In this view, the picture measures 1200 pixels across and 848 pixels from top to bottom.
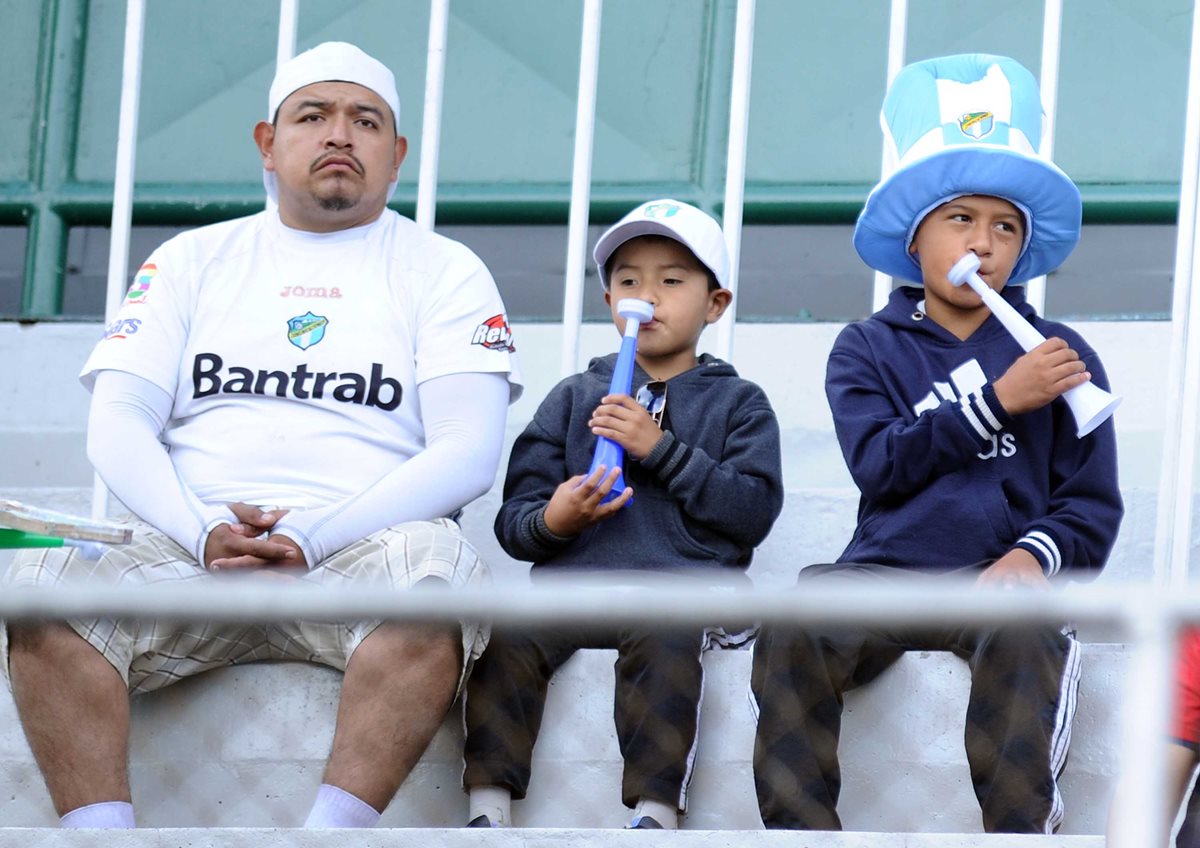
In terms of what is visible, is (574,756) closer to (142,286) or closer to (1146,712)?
(142,286)

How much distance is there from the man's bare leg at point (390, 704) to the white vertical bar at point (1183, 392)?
1.08 metres

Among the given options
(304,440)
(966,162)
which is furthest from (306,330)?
(966,162)

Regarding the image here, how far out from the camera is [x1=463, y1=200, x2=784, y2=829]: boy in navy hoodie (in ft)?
7.87

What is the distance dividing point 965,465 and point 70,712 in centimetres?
105

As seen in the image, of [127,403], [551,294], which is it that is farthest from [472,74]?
[127,403]

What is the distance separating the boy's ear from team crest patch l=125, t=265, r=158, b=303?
72cm

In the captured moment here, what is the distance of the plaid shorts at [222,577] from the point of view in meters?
2.46

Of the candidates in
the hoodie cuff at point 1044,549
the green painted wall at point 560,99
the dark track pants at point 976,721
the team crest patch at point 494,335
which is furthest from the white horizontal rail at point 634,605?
the green painted wall at point 560,99

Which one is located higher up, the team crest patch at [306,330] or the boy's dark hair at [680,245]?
the boy's dark hair at [680,245]

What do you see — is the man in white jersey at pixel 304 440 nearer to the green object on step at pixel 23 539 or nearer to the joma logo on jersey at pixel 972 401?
the green object on step at pixel 23 539

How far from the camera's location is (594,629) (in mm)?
2566

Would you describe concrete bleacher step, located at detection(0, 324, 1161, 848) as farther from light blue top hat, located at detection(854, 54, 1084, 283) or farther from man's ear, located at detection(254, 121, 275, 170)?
man's ear, located at detection(254, 121, 275, 170)

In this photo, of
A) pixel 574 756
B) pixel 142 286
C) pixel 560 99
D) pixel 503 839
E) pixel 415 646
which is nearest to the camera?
pixel 503 839

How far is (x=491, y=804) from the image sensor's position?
2379mm
